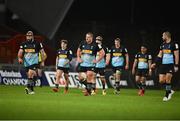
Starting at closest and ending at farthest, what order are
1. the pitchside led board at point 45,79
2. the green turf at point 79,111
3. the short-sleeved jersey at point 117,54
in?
the green turf at point 79,111, the short-sleeved jersey at point 117,54, the pitchside led board at point 45,79

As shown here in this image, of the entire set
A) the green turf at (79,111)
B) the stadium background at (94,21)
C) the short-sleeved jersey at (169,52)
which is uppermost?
the stadium background at (94,21)

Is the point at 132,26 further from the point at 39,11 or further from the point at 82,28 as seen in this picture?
the point at 39,11

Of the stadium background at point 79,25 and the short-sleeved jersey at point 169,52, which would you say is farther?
the stadium background at point 79,25

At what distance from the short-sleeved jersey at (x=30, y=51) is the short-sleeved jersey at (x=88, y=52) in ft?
6.15

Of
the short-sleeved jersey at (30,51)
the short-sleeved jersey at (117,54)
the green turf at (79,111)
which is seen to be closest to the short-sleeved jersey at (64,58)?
the short-sleeved jersey at (117,54)

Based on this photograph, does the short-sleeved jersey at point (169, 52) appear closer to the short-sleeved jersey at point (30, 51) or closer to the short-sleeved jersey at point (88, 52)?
the short-sleeved jersey at point (88, 52)

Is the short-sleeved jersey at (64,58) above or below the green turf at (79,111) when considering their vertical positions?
above

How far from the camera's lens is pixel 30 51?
23.2m

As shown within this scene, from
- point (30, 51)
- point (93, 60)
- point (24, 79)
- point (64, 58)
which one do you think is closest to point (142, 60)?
point (64, 58)

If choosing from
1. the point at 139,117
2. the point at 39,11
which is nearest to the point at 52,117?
the point at 139,117

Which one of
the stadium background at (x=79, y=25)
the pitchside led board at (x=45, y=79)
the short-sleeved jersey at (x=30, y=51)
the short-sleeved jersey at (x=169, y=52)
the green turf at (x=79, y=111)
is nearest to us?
the green turf at (x=79, y=111)

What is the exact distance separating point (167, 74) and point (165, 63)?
0.45 meters

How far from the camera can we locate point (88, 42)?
22.5 metres

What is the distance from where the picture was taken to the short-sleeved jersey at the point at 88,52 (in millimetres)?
22469
